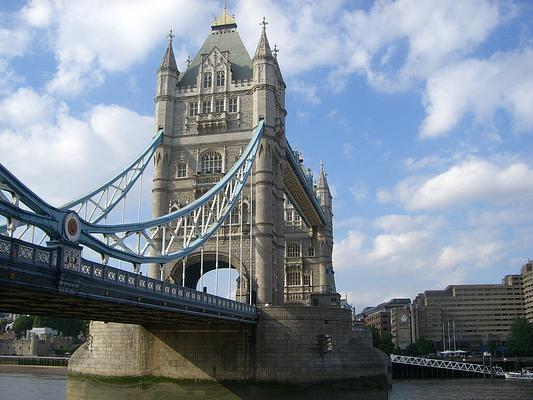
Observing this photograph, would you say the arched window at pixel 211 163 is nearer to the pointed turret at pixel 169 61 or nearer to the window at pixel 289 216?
the pointed turret at pixel 169 61

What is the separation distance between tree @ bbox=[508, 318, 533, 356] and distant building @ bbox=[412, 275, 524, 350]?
122 feet

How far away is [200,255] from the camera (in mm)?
41844

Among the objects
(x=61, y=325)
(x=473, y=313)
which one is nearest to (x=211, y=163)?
(x=61, y=325)

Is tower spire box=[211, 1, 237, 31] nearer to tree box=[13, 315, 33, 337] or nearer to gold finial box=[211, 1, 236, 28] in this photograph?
gold finial box=[211, 1, 236, 28]

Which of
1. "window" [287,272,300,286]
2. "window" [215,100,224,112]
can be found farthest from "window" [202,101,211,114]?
"window" [287,272,300,286]

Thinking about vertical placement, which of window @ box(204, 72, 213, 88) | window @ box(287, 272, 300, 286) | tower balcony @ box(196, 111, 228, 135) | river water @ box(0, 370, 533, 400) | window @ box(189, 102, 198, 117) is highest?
window @ box(204, 72, 213, 88)

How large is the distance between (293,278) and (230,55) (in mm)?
28301

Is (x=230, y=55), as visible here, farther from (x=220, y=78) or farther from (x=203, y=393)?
(x=203, y=393)

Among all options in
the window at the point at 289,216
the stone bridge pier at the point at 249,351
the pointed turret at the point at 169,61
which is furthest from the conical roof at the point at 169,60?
the window at the point at 289,216

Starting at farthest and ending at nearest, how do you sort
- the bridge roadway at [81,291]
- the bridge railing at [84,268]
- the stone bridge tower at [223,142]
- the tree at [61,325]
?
the tree at [61,325] < the stone bridge tower at [223,142] < the bridge roadway at [81,291] < the bridge railing at [84,268]

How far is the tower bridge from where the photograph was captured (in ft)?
62.0

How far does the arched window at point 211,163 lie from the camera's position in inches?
1735

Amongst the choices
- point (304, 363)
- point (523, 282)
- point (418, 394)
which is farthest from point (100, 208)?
point (523, 282)

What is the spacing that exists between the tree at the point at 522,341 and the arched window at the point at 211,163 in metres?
63.8
